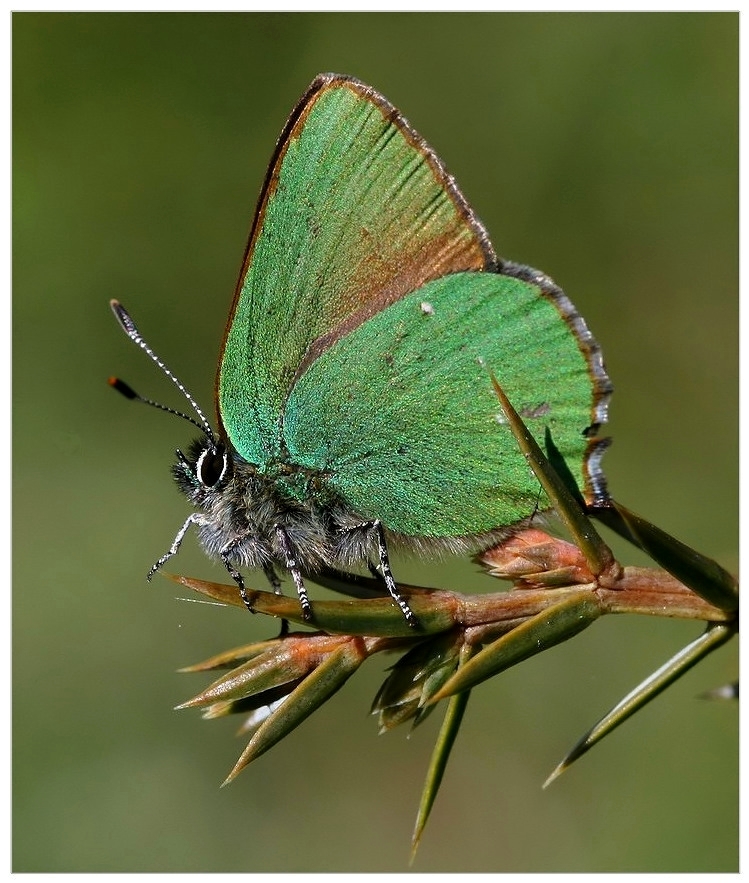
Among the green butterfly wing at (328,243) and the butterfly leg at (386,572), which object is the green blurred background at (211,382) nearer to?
the green butterfly wing at (328,243)

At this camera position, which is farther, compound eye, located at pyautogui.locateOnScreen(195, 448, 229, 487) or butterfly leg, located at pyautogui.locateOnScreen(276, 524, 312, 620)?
compound eye, located at pyautogui.locateOnScreen(195, 448, 229, 487)

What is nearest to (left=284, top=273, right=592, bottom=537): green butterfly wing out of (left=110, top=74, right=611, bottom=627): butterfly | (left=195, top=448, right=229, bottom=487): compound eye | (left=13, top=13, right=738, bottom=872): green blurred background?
(left=110, top=74, right=611, bottom=627): butterfly

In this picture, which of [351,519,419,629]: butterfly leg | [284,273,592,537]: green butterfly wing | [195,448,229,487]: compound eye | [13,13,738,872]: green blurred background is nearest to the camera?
[351,519,419,629]: butterfly leg

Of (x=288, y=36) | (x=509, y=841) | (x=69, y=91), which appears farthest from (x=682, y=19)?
(x=509, y=841)

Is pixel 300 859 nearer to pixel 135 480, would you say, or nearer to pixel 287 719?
pixel 135 480

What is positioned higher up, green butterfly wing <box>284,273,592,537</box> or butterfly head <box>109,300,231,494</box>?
butterfly head <box>109,300,231,494</box>

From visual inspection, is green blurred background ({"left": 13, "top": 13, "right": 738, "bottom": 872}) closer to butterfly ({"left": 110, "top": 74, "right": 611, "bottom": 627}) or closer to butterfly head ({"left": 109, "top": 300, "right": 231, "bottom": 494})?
butterfly head ({"left": 109, "top": 300, "right": 231, "bottom": 494})

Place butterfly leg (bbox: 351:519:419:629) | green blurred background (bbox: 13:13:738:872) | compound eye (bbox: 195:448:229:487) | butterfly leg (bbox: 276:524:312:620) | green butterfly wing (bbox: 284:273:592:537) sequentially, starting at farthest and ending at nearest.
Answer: green blurred background (bbox: 13:13:738:872) < compound eye (bbox: 195:448:229:487) < green butterfly wing (bbox: 284:273:592:537) < butterfly leg (bbox: 276:524:312:620) < butterfly leg (bbox: 351:519:419:629)
